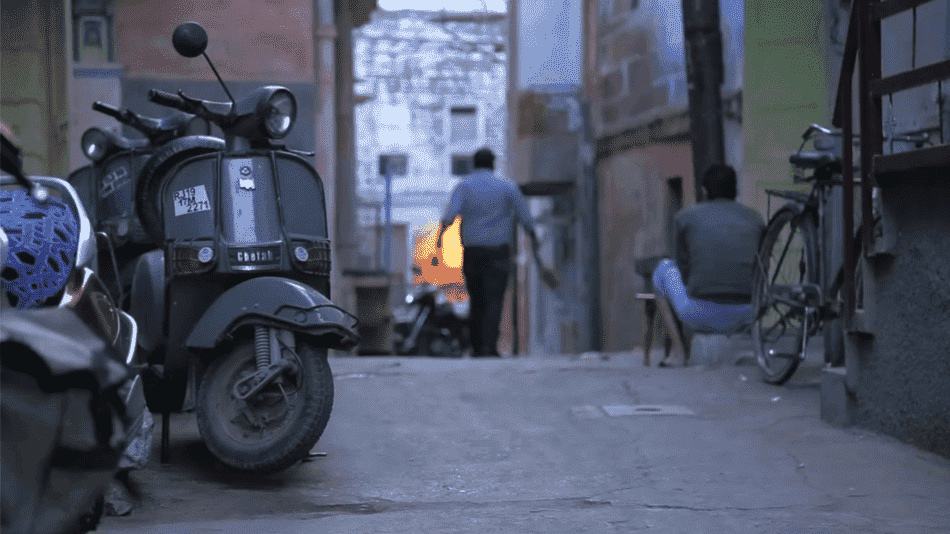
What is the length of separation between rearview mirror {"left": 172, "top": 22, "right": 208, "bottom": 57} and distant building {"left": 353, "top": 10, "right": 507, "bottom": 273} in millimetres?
46589

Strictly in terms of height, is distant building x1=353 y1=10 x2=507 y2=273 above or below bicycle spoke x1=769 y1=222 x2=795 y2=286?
above

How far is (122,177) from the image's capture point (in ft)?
25.8

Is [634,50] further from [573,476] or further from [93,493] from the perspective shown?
[93,493]

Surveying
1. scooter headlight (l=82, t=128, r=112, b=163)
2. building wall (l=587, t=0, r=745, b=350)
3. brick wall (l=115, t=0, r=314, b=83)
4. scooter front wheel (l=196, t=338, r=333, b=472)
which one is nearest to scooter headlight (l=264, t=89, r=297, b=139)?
scooter front wheel (l=196, t=338, r=333, b=472)

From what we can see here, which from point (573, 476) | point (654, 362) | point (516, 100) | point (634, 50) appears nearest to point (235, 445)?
point (573, 476)

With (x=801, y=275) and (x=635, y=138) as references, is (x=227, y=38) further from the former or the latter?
(x=801, y=275)

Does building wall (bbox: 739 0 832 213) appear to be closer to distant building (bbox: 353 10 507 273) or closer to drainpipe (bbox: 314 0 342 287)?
drainpipe (bbox: 314 0 342 287)

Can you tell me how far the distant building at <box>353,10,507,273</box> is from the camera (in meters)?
53.0

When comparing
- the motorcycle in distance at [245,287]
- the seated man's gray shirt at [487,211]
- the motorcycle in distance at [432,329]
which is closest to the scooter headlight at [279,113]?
the motorcycle in distance at [245,287]

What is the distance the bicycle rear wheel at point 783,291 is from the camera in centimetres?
834

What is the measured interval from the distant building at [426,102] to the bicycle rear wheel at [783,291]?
143 feet

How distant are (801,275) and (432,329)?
17.6 m

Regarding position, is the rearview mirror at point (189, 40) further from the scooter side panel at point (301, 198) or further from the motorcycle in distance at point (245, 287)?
the scooter side panel at point (301, 198)

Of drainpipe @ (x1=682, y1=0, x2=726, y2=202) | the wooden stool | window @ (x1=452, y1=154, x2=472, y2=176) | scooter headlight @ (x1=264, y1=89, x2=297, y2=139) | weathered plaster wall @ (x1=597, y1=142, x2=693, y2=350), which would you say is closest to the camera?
scooter headlight @ (x1=264, y1=89, x2=297, y2=139)
